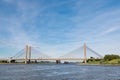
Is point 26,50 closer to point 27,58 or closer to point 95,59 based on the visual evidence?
point 27,58

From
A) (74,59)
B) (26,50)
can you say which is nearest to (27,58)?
(26,50)

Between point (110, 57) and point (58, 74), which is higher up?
point (110, 57)

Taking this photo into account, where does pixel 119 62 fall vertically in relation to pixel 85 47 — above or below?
below

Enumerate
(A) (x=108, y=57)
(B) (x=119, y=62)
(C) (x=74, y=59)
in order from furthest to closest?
1. (C) (x=74, y=59)
2. (A) (x=108, y=57)
3. (B) (x=119, y=62)

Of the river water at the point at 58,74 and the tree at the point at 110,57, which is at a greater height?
the tree at the point at 110,57

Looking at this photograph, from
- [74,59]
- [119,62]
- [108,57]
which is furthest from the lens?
[74,59]

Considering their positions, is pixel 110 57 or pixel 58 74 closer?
pixel 58 74

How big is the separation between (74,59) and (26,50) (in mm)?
43781

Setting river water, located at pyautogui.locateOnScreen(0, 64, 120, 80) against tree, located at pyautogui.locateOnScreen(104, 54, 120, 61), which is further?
tree, located at pyautogui.locateOnScreen(104, 54, 120, 61)

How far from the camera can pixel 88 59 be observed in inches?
7279

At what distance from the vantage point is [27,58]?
188750 mm

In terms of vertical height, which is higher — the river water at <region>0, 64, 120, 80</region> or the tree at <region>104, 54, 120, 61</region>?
the tree at <region>104, 54, 120, 61</region>

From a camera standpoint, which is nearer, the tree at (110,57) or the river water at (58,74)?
the river water at (58,74)

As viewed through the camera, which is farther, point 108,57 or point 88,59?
point 88,59
